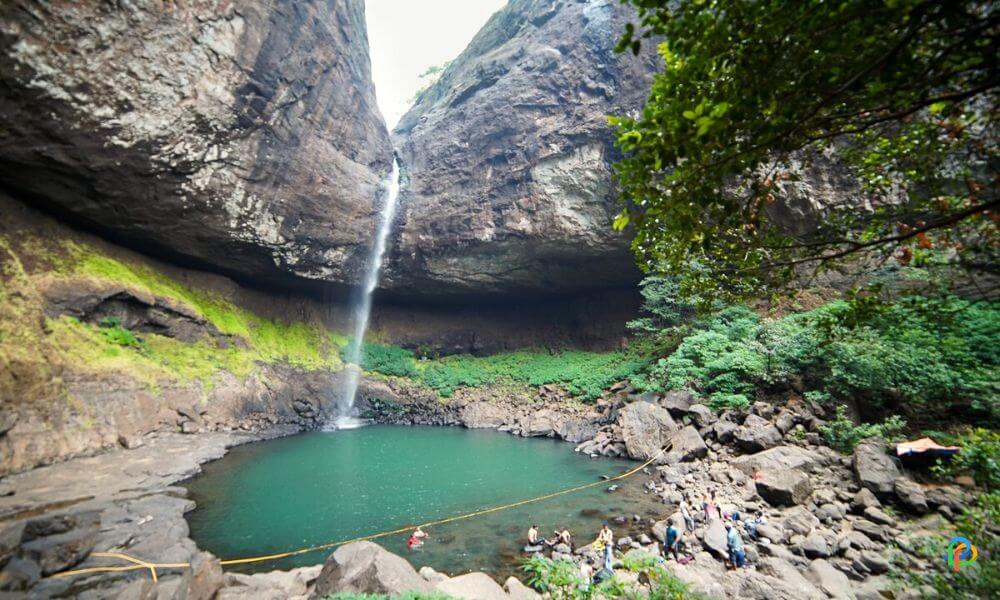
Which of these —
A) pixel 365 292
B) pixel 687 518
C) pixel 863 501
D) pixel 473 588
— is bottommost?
pixel 473 588

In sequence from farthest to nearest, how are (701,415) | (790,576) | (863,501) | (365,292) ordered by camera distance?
(365,292) → (701,415) → (863,501) → (790,576)

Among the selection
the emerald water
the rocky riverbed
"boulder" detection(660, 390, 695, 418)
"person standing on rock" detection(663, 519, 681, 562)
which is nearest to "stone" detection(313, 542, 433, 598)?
the rocky riverbed

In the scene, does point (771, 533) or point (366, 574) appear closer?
point (366, 574)

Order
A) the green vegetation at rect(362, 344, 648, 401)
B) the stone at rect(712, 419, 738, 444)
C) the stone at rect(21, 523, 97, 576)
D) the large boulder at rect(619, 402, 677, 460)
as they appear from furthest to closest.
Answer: the green vegetation at rect(362, 344, 648, 401)
the large boulder at rect(619, 402, 677, 460)
the stone at rect(712, 419, 738, 444)
the stone at rect(21, 523, 97, 576)

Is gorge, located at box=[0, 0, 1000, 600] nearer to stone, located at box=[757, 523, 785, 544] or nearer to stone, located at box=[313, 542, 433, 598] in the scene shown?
stone, located at box=[313, 542, 433, 598]

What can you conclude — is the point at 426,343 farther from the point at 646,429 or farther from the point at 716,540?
the point at 716,540

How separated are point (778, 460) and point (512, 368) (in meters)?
14.3

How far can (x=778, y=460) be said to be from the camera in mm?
7684

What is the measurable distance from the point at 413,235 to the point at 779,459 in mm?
16984

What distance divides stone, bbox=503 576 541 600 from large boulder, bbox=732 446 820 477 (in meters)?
5.18

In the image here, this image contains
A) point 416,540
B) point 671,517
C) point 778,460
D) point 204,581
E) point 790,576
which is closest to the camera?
point 204,581

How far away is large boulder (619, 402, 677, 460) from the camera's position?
1076 centimetres

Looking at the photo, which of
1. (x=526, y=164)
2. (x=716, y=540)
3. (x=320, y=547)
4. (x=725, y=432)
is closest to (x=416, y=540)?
(x=320, y=547)

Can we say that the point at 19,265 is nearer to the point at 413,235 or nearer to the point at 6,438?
the point at 6,438
